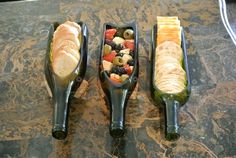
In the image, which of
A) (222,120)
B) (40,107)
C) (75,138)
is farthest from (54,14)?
(222,120)

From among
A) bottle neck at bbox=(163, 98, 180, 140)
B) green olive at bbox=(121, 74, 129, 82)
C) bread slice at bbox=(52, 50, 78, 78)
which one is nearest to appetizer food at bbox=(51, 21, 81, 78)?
bread slice at bbox=(52, 50, 78, 78)

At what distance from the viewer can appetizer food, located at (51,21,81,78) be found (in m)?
0.80

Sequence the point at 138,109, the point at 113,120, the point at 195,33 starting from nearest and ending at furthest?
the point at 113,120, the point at 138,109, the point at 195,33

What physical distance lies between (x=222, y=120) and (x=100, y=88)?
29cm

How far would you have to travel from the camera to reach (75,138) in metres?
0.78

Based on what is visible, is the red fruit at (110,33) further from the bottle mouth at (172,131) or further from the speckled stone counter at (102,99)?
the bottle mouth at (172,131)

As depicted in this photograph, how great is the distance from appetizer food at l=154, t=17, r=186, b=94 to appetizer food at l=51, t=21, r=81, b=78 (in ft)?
0.62

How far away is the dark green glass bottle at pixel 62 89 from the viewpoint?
0.71m

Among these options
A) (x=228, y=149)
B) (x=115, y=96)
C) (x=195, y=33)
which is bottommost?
(x=228, y=149)

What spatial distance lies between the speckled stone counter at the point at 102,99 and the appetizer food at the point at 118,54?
3.3 inches

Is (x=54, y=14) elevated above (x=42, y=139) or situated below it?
above

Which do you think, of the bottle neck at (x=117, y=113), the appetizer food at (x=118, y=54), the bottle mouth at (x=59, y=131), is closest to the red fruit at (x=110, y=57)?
the appetizer food at (x=118, y=54)

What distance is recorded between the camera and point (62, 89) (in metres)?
0.77

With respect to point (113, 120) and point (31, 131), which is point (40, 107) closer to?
point (31, 131)
